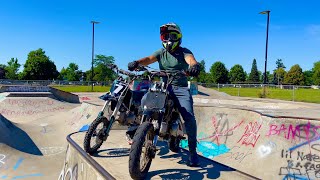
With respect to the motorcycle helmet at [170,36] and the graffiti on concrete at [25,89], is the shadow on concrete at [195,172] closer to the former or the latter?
the motorcycle helmet at [170,36]

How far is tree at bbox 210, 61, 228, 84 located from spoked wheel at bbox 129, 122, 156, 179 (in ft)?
320

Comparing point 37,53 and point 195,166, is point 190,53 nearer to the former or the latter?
point 195,166

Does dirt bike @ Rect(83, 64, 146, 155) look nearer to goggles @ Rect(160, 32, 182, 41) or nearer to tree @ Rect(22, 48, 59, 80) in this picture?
goggles @ Rect(160, 32, 182, 41)

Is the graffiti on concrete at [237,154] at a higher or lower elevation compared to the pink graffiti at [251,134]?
lower

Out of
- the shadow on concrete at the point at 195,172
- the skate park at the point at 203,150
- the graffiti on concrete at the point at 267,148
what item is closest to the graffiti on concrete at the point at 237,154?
the skate park at the point at 203,150

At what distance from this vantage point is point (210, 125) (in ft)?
35.4

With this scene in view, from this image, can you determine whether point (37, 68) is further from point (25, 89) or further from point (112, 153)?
point (112, 153)

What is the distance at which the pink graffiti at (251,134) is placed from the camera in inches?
335

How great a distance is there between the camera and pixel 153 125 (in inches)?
160

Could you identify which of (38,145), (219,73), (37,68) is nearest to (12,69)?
(37,68)

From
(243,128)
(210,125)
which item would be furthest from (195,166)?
(210,125)

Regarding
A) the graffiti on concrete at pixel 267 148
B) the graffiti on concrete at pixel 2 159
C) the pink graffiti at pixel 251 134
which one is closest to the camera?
the graffiti on concrete at pixel 267 148

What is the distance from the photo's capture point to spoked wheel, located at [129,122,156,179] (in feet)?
11.7

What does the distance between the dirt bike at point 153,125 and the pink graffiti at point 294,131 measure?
A: 4.04 meters
